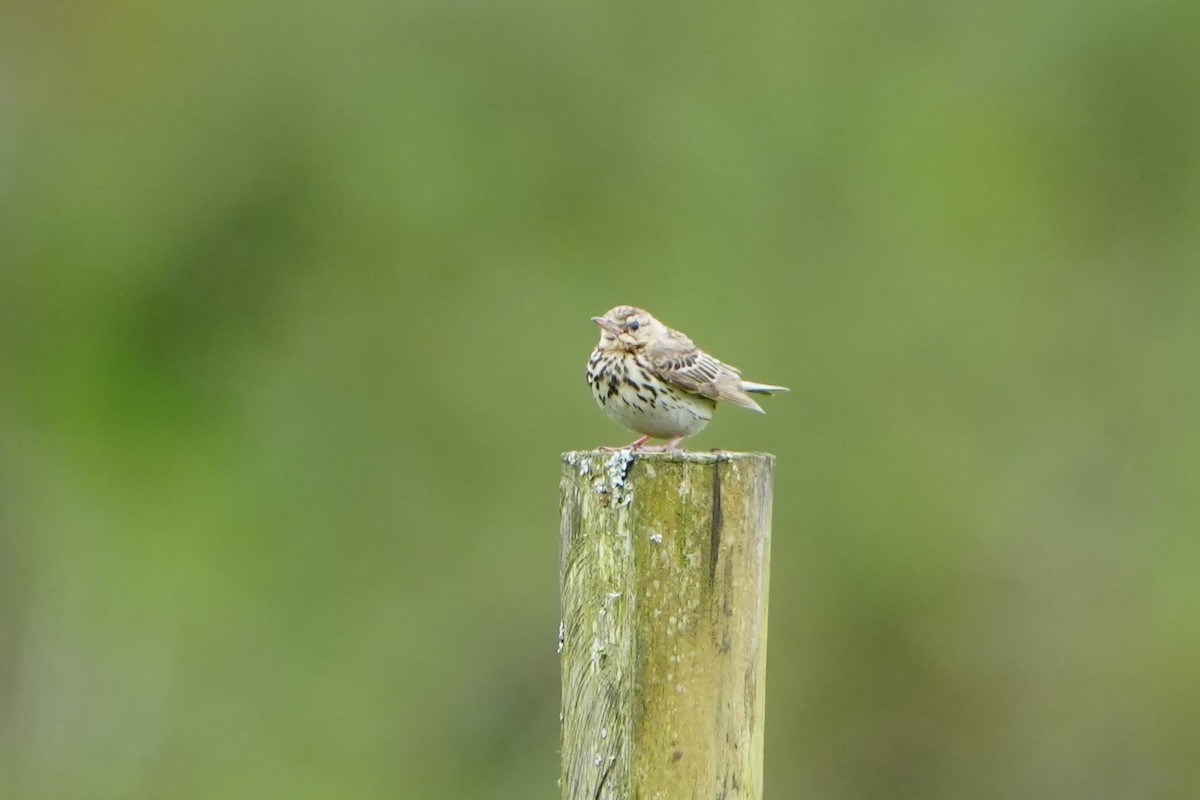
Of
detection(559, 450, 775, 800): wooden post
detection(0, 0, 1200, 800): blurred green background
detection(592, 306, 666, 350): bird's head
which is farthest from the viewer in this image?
detection(0, 0, 1200, 800): blurred green background

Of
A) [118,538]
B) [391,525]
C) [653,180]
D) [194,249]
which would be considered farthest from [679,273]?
[118,538]

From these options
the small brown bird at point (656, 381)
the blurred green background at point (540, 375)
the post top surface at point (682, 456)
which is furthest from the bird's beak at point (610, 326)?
the blurred green background at point (540, 375)

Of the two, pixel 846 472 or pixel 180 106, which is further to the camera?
pixel 180 106

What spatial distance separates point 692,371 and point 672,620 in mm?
2523

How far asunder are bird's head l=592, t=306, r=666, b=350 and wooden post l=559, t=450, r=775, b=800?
8.41ft

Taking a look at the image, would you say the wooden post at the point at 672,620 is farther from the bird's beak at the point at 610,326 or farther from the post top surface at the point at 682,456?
the bird's beak at the point at 610,326

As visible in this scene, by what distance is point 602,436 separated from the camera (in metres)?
13.4

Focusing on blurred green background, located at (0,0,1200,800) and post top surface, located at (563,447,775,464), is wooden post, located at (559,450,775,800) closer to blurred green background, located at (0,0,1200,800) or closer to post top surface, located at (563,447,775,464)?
post top surface, located at (563,447,775,464)

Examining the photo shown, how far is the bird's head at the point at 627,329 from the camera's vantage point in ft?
23.1

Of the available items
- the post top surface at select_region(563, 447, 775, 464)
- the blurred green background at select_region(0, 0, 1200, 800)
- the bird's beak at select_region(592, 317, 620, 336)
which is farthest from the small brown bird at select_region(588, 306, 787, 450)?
the blurred green background at select_region(0, 0, 1200, 800)

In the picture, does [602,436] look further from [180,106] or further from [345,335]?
[180,106]

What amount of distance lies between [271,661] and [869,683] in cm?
421

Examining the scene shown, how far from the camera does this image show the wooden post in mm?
4406

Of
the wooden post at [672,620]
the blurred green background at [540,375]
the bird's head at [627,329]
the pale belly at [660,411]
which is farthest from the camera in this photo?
the blurred green background at [540,375]
